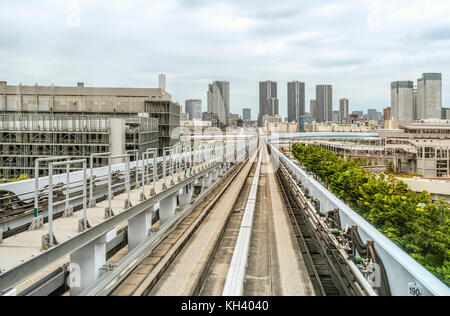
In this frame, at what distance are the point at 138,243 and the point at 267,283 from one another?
3179 mm

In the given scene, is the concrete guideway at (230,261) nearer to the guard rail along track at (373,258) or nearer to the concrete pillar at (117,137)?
the guard rail along track at (373,258)

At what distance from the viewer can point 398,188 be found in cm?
1527

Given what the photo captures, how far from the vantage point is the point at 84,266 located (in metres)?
5.43

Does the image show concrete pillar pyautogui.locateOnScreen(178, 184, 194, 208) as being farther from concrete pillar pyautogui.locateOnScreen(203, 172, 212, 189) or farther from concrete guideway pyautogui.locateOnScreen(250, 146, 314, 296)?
concrete pillar pyautogui.locateOnScreen(203, 172, 212, 189)

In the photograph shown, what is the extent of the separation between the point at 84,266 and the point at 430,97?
→ 618 ft

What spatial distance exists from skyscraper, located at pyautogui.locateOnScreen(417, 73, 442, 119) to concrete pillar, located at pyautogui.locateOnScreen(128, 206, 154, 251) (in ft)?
566

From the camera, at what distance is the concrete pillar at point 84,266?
17.7ft

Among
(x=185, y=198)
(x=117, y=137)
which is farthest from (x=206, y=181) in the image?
(x=117, y=137)

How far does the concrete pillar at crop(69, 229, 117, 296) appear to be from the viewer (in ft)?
17.7

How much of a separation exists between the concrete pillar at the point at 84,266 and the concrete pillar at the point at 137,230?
2154 mm

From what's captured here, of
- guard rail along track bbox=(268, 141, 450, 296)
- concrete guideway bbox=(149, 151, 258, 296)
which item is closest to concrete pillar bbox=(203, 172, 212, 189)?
concrete guideway bbox=(149, 151, 258, 296)

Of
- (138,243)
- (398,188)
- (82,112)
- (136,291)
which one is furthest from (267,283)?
(82,112)

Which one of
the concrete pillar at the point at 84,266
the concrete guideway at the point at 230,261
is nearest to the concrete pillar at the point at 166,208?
the concrete guideway at the point at 230,261

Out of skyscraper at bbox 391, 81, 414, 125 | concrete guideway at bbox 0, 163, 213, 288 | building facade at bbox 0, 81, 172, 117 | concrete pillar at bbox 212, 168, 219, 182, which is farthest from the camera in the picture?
skyscraper at bbox 391, 81, 414, 125
